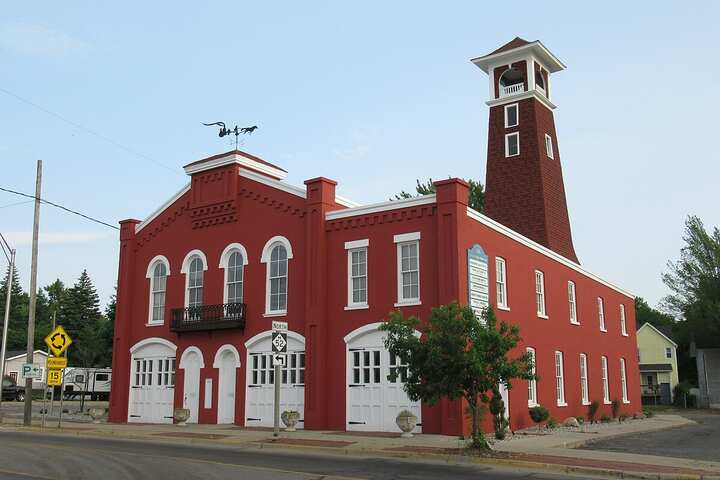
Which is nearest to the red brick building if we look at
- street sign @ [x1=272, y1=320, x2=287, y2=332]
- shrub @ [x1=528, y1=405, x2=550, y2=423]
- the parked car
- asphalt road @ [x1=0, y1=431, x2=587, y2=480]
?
shrub @ [x1=528, y1=405, x2=550, y2=423]

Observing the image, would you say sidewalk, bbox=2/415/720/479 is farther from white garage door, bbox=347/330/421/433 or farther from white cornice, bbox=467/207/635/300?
white cornice, bbox=467/207/635/300

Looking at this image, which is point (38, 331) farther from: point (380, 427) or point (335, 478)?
point (335, 478)

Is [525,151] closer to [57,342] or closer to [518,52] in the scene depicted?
[518,52]

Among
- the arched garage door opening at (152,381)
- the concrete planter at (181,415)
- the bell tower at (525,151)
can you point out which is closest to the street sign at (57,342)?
the arched garage door opening at (152,381)

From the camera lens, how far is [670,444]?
21062 mm

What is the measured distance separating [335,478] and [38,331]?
92.3 metres

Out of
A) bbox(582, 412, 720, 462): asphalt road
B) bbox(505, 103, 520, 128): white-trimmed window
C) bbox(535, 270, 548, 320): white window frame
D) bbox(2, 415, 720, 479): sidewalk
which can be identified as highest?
bbox(505, 103, 520, 128): white-trimmed window

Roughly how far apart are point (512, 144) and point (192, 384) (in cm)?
1888

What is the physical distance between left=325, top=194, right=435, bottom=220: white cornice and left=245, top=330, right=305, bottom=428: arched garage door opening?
173 inches

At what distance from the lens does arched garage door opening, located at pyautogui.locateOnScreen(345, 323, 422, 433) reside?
74.2 feet

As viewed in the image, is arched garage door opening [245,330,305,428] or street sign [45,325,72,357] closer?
arched garage door opening [245,330,305,428]

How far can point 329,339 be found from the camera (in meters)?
24.3

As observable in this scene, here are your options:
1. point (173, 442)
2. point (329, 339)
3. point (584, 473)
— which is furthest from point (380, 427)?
point (584, 473)

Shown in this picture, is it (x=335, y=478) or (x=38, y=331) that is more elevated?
(x=38, y=331)
